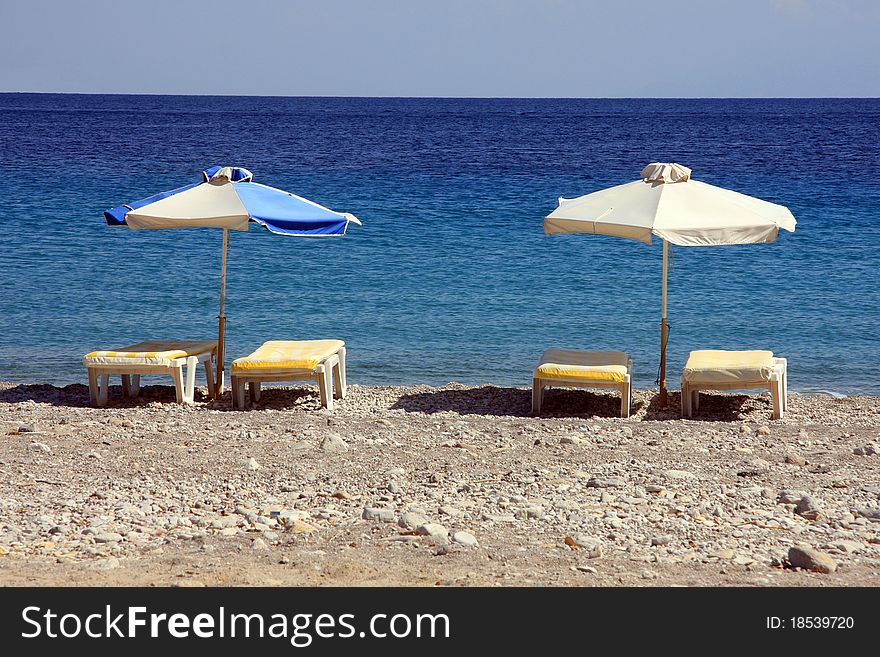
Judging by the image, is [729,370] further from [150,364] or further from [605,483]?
[150,364]

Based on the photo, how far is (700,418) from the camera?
968cm

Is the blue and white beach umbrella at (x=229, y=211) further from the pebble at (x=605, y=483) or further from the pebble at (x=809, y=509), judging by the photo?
the pebble at (x=809, y=509)

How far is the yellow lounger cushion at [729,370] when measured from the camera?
9.21 meters

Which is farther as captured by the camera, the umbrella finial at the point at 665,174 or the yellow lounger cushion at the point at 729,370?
the umbrella finial at the point at 665,174

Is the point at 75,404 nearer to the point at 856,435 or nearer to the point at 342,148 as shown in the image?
the point at 856,435

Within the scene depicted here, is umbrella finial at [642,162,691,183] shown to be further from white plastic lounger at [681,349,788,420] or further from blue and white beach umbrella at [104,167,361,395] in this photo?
blue and white beach umbrella at [104,167,361,395]

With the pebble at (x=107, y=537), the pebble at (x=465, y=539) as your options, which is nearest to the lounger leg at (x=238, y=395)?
the pebble at (x=107, y=537)

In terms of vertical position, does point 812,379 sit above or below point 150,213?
below

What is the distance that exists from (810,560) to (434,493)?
96.2 inches

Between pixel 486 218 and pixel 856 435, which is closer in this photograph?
pixel 856 435

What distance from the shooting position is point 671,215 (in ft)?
31.0

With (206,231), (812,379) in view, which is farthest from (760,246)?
(206,231)

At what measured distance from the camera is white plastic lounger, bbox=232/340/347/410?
373 inches
